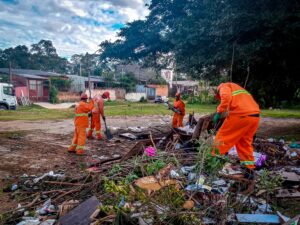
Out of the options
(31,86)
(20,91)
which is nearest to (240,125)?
(20,91)

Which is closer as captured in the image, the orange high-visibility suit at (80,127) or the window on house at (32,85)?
the orange high-visibility suit at (80,127)

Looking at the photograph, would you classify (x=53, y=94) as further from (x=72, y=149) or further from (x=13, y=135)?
(x=72, y=149)

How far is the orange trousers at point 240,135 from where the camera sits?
14.4 ft

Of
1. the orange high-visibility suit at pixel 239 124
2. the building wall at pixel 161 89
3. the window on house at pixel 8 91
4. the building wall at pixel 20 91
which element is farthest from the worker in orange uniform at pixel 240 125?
the building wall at pixel 161 89

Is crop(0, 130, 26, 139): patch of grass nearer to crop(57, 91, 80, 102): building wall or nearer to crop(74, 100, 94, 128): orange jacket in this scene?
crop(74, 100, 94, 128): orange jacket

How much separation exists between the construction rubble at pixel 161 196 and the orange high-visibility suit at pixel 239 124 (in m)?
0.42

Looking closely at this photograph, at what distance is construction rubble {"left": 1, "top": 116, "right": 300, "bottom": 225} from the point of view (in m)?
2.77

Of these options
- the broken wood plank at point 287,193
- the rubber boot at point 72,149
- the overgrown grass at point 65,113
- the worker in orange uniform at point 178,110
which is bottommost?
the overgrown grass at point 65,113

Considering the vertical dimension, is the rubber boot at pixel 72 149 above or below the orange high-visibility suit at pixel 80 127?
below

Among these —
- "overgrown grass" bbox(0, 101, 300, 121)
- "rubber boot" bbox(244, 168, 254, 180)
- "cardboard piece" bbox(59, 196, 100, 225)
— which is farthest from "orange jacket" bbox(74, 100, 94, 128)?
"overgrown grass" bbox(0, 101, 300, 121)

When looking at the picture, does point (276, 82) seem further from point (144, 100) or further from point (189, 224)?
point (144, 100)

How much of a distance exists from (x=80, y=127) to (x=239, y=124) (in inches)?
165

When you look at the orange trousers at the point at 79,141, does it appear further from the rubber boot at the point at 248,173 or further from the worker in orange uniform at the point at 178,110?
the rubber boot at the point at 248,173

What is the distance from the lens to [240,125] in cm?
441
